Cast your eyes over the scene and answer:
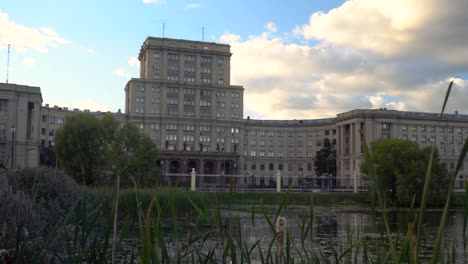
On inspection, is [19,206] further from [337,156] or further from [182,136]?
[337,156]

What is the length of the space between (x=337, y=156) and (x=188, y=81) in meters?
41.1

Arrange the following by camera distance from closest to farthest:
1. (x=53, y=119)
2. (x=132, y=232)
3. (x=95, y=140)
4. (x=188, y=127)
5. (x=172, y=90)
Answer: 1. (x=132, y=232)
2. (x=95, y=140)
3. (x=53, y=119)
4. (x=188, y=127)
5. (x=172, y=90)

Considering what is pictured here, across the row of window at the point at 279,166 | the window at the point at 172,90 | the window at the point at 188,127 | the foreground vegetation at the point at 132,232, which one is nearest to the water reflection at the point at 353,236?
the foreground vegetation at the point at 132,232

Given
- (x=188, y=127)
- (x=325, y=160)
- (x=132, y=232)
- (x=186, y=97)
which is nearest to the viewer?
(x=132, y=232)

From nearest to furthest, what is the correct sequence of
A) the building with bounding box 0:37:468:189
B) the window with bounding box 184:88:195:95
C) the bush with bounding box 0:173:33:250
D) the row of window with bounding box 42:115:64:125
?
the bush with bounding box 0:173:33:250
the row of window with bounding box 42:115:64:125
the building with bounding box 0:37:468:189
the window with bounding box 184:88:195:95

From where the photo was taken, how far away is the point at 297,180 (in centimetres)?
11775

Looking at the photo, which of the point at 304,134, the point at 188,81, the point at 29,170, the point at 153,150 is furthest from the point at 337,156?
the point at 29,170

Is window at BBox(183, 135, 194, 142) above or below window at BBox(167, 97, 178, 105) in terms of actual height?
below

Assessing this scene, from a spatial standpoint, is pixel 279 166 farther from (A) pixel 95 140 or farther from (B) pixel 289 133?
(A) pixel 95 140

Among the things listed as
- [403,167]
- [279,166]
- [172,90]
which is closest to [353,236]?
[403,167]

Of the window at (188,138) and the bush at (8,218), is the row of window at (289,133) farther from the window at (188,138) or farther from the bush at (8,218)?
the bush at (8,218)

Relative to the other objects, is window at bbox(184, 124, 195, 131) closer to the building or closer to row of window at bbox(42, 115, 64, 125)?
the building

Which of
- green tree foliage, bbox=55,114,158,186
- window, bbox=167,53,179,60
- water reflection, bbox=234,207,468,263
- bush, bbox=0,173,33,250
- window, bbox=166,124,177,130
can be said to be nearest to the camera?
water reflection, bbox=234,207,468,263

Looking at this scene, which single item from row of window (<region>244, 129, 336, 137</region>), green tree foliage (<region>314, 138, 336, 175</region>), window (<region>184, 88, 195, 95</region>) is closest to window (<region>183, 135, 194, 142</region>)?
window (<region>184, 88, 195, 95</region>)
